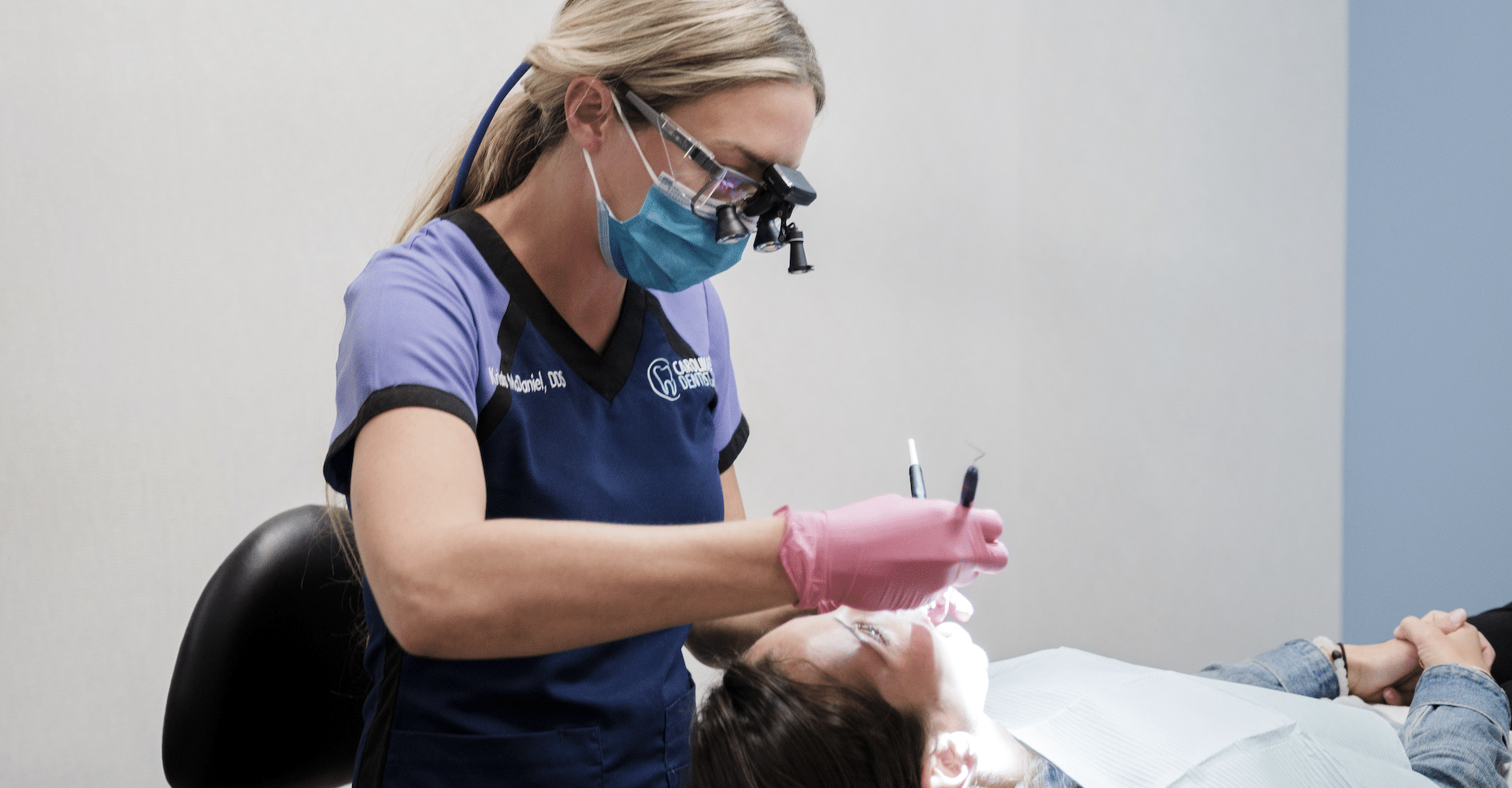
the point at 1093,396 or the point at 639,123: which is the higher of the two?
the point at 639,123

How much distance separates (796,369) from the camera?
95.4 inches

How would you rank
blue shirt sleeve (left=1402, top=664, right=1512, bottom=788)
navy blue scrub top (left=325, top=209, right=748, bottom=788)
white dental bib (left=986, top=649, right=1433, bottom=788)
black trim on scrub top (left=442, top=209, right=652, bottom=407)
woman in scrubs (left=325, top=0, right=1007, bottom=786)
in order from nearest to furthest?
woman in scrubs (left=325, top=0, right=1007, bottom=786), navy blue scrub top (left=325, top=209, right=748, bottom=788), black trim on scrub top (left=442, top=209, right=652, bottom=407), white dental bib (left=986, top=649, right=1433, bottom=788), blue shirt sleeve (left=1402, top=664, right=1512, bottom=788)

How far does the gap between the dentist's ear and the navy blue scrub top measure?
0.98 ft

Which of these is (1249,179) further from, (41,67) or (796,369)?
(41,67)

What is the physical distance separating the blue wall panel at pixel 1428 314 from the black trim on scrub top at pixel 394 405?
10.6 feet

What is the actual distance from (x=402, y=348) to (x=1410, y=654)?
6.92 feet

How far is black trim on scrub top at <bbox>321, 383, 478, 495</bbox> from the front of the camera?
2.61 ft

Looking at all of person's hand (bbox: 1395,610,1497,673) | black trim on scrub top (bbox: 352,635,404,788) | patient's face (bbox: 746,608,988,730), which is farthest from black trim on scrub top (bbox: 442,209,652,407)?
person's hand (bbox: 1395,610,1497,673)

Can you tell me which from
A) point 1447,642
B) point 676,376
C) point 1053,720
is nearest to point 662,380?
point 676,376

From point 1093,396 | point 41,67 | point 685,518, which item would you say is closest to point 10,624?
point 41,67

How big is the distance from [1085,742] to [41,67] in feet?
6.16

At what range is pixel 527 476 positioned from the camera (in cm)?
96

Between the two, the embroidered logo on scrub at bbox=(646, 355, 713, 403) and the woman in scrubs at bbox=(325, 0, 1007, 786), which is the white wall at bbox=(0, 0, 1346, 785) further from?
the embroidered logo on scrub at bbox=(646, 355, 713, 403)

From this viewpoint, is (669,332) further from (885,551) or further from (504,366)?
(885,551)
